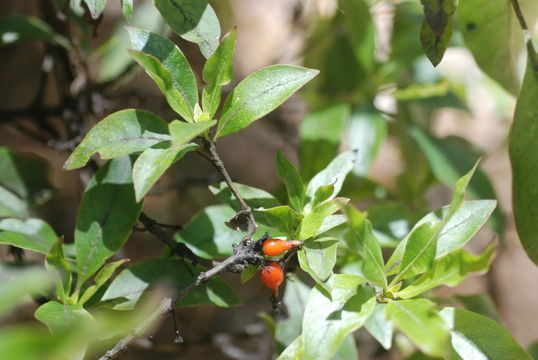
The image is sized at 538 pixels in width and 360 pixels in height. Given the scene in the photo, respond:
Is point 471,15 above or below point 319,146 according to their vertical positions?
above

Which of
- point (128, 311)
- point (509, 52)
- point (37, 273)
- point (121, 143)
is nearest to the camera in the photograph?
point (37, 273)

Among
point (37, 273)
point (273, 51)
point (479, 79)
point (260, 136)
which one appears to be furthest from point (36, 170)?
point (479, 79)

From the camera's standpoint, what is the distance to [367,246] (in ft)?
2.00

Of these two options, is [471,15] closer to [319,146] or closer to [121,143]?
[319,146]

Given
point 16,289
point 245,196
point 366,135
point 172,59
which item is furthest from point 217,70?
point 366,135

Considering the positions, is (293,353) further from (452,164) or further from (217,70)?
(452,164)

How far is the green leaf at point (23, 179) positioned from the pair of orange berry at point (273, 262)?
17.0 inches

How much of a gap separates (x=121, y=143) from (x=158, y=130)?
0.05 meters

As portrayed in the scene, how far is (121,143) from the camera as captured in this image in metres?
0.64

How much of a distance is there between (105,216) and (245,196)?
0.62 ft

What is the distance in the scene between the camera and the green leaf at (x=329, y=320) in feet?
1.95

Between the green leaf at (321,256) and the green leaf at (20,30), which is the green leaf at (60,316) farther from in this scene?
the green leaf at (20,30)

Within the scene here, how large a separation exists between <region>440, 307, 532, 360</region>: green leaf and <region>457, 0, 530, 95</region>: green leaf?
0.42 metres

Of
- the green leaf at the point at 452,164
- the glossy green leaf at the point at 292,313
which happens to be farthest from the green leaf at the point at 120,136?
the green leaf at the point at 452,164
